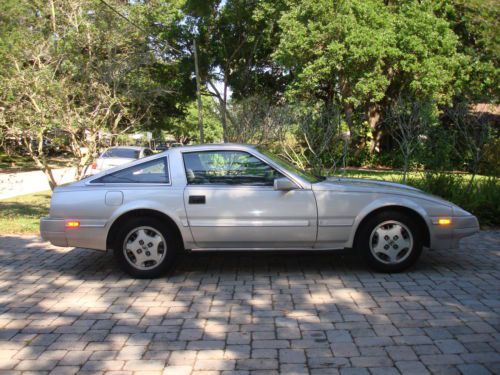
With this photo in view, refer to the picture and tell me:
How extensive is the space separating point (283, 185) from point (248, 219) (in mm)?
535

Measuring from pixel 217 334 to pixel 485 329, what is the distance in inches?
85.6

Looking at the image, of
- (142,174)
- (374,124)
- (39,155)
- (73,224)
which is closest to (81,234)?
(73,224)

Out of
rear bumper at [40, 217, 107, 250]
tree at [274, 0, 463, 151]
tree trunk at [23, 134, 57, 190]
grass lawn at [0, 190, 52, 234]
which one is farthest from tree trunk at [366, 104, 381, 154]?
rear bumper at [40, 217, 107, 250]

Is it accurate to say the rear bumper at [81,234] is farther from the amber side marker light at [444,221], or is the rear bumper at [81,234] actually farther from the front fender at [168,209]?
the amber side marker light at [444,221]

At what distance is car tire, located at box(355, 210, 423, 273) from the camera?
5.66 meters

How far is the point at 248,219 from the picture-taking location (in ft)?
18.4

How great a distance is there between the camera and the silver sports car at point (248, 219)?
561cm

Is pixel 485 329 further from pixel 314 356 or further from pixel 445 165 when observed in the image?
pixel 445 165

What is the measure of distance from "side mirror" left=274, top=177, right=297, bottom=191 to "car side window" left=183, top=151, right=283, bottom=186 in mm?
160

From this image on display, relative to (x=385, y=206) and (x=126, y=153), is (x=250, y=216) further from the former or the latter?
(x=126, y=153)

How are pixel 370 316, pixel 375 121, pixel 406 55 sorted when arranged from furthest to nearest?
pixel 375 121 < pixel 406 55 < pixel 370 316

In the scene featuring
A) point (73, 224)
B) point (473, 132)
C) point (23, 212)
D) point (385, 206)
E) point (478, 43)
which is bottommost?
point (23, 212)

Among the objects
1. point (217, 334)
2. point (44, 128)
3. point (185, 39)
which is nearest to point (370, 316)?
point (217, 334)

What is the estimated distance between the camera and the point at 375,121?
101 feet
